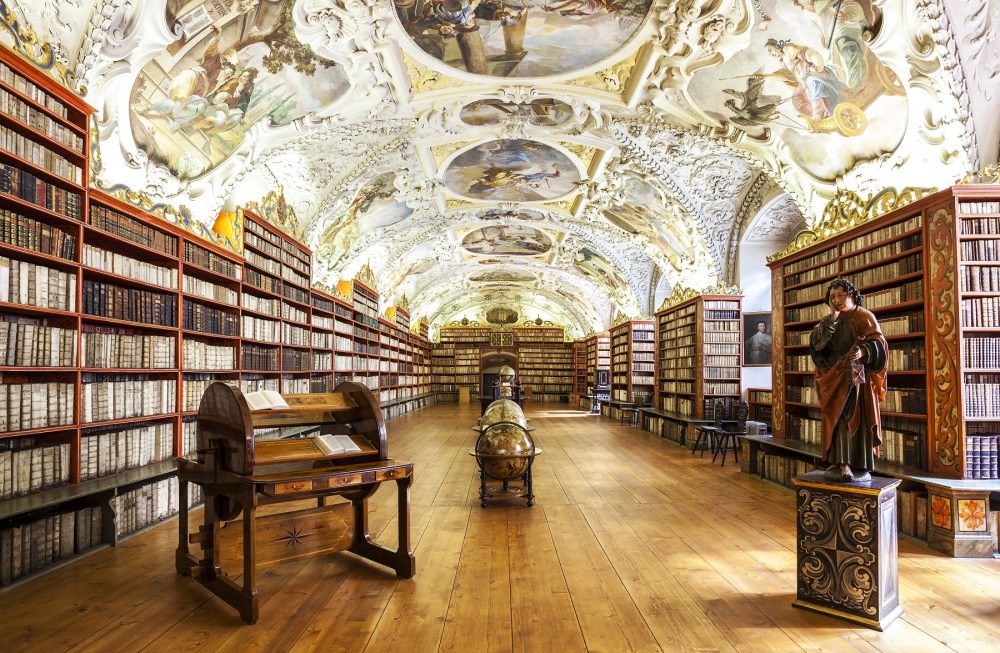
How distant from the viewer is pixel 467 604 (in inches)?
162

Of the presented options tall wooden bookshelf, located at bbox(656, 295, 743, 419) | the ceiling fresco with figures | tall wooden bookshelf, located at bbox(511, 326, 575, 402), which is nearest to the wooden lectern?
the ceiling fresco with figures

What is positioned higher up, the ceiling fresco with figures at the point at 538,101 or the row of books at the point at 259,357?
the ceiling fresco with figures at the point at 538,101

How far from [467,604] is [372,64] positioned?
6.80m

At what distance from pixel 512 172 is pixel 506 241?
6.84m

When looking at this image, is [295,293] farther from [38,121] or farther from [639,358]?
[639,358]

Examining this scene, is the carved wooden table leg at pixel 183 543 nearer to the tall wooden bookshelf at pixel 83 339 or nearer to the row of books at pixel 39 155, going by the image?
the tall wooden bookshelf at pixel 83 339

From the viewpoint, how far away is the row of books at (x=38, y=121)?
15.0 ft

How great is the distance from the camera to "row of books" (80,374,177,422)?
564cm

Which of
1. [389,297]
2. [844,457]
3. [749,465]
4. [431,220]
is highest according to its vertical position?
[431,220]

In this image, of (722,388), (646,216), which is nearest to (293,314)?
(646,216)

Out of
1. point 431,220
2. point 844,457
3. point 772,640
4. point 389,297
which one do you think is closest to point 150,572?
point 772,640

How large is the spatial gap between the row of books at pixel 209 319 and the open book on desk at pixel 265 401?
3.58 metres

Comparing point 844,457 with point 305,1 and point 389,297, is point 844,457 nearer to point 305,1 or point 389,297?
point 305,1

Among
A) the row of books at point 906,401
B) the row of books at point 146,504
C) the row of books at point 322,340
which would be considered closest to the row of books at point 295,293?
the row of books at point 322,340
